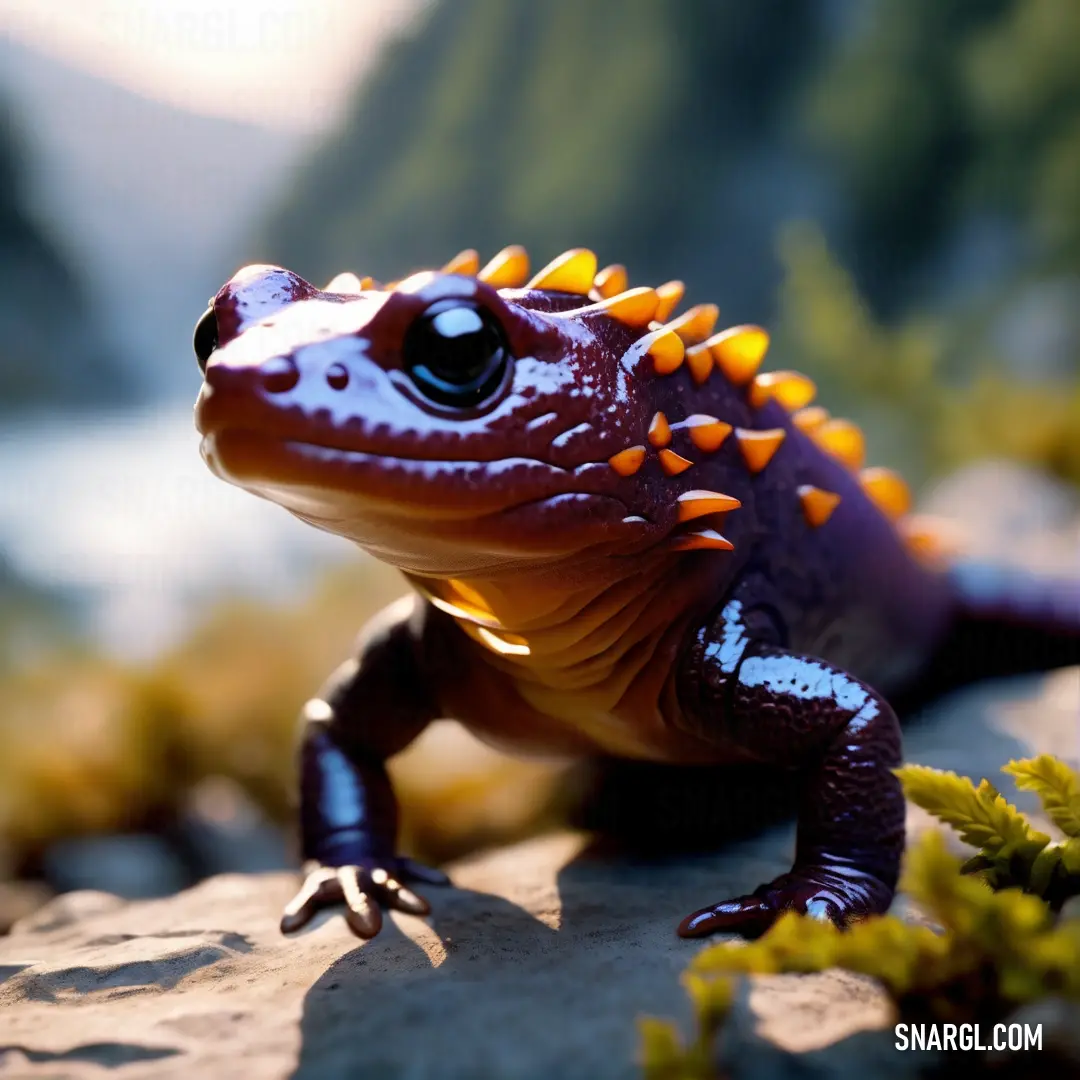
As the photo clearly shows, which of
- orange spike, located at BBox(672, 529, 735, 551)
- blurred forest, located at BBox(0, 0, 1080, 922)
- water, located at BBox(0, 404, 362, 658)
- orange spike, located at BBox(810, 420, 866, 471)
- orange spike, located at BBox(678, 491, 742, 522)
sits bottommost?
orange spike, located at BBox(672, 529, 735, 551)

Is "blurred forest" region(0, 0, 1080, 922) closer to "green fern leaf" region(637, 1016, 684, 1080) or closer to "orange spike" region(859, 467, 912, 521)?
"orange spike" region(859, 467, 912, 521)

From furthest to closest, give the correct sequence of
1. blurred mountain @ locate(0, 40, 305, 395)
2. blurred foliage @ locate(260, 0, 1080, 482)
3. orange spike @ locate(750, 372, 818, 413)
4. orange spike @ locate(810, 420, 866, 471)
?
blurred foliage @ locate(260, 0, 1080, 482) → blurred mountain @ locate(0, 40, 305, 395) → orange spike @ locate(810, 420, 866, 471) → orange spike @ locate(750, 372, 818, 413)

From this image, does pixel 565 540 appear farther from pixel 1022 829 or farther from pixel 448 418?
pixel 1022 829

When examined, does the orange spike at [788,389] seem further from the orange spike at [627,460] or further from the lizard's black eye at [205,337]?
the lizard's black eye at [205,337]

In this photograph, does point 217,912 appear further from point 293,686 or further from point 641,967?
point 293,686

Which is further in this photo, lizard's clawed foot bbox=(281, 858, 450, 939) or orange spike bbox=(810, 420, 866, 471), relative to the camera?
orange spike bbox=(810, 420, 866, 471)

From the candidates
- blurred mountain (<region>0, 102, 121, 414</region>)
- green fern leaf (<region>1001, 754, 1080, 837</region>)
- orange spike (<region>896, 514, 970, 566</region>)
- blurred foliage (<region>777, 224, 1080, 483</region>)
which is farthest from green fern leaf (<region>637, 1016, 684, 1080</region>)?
blurred mountain (<region>0, 102, 121, 414</region>)

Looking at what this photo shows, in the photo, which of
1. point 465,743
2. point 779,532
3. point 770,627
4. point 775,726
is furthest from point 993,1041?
point 465,743
